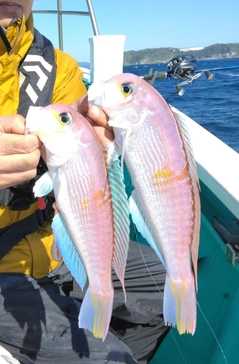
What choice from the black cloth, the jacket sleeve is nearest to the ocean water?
the jacket sleeve

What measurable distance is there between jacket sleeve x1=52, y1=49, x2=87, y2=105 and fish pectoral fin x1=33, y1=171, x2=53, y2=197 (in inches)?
34.8

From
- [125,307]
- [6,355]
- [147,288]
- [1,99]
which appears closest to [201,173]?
[147,288]

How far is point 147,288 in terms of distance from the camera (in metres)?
2.11

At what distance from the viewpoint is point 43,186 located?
1299 mm

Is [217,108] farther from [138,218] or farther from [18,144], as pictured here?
[18,144]

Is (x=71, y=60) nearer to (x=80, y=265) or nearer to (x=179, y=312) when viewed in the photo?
(x=80, y=265)

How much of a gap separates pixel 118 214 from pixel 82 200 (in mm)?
148

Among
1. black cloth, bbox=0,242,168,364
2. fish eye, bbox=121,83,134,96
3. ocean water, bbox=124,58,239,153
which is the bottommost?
ocean water, bbox=124,58,239,153

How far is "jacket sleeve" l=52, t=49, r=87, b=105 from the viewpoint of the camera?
2.10 meters

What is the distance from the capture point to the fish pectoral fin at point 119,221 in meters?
1.33

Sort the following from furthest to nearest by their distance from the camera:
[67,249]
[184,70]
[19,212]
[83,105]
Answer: [184,70] < [19,212] < [83,105] < [67,249]

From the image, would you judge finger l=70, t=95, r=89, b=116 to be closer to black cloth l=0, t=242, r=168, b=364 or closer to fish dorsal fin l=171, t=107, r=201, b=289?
fish dorsal fin l=171, t=107, r=201, b=289

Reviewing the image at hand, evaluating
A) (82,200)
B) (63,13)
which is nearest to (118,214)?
(82,200)

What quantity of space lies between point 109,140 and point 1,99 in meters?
0.71
